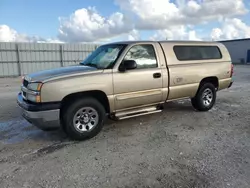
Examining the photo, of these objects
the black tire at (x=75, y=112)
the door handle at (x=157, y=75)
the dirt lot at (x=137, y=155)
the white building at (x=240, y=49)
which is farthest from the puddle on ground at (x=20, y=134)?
the white building at (x=240, y=49)

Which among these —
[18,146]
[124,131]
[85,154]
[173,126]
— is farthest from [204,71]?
[18,146]

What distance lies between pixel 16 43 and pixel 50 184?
1724cm

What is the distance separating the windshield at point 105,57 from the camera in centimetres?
469

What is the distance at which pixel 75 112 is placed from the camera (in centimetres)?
416

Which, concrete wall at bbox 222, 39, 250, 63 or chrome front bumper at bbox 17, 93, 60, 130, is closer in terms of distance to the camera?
chrome front bumper at bbox 17, 93, 60, 130

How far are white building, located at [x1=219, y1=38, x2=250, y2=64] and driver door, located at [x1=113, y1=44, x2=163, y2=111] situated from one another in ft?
122

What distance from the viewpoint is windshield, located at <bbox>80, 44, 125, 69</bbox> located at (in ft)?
15.4

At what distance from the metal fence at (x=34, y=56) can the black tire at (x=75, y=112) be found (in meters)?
15.7

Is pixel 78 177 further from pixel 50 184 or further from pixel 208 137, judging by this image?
pixel 208 137

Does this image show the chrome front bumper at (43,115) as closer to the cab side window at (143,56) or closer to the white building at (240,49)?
the cab side window at (143,56)

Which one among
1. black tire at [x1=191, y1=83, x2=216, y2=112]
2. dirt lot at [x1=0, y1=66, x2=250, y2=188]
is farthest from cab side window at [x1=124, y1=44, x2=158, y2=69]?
black tire at [x1=191, y1=83, x2=216, y2=112]

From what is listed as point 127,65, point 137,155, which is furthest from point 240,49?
point 137,155

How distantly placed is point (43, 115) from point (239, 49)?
41.3 m

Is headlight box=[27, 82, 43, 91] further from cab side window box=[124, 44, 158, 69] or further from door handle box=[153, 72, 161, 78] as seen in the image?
door handle box=[153, 72, 161, 78]
